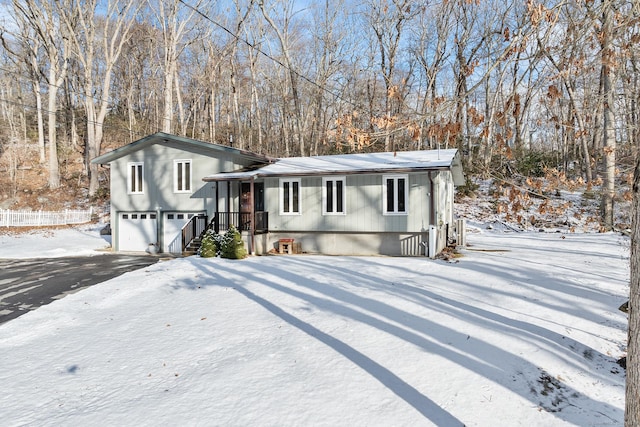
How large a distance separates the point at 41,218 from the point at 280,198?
17.7 metres

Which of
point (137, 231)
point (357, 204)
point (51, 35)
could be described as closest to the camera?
point (357, 204)

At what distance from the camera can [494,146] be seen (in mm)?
3609

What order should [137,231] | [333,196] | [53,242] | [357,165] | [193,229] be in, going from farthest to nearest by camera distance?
[53,242] < [137,231] < [193,229] < [357,165] < [333,196]

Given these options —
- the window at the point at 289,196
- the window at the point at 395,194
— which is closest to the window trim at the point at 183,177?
the window at the point at 289,196

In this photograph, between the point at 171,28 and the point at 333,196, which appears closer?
the point at 333,196

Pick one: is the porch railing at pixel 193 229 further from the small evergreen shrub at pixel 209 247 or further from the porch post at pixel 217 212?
the small evergreen shrub at pixel 209 247

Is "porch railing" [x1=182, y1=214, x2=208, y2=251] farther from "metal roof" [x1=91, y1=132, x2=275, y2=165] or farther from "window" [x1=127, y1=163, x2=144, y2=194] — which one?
"window" [x1=127, y1=163, x2=144, y2=194]

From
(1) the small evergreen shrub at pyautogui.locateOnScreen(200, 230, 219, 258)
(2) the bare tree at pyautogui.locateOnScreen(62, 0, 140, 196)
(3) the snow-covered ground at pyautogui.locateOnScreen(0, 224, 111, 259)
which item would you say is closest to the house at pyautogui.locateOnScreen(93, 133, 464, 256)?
(1) the small evergreen shrub at pyautogui.locateOnScreen(200, 230, 219, 258)

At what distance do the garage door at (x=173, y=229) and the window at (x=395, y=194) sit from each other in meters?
8.35

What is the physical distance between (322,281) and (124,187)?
12410 mm

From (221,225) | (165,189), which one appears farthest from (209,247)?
(165,189)

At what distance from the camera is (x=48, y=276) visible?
10.7m

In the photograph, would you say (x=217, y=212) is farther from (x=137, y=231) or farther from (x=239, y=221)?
(x=137, y=231)

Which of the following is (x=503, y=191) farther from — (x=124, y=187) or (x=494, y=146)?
(x=124, y=187)
